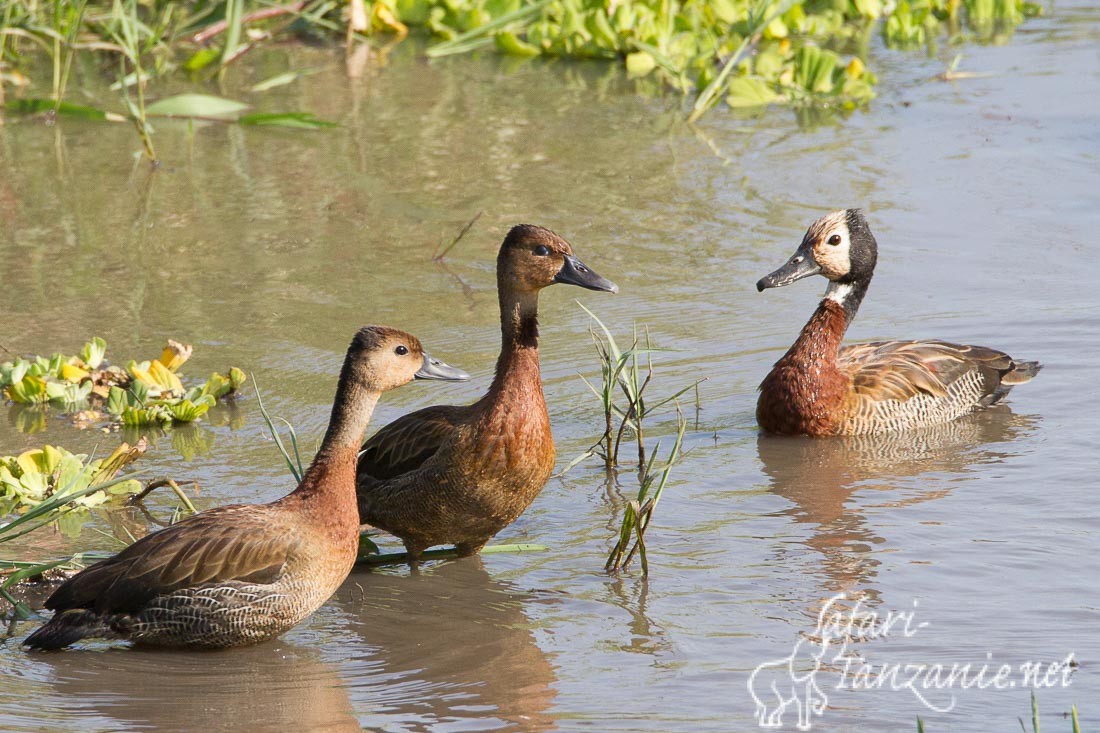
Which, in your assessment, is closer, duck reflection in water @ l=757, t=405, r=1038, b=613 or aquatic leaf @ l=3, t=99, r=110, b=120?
duck reflection in water @ l=757, t=405, r=1038, b=613

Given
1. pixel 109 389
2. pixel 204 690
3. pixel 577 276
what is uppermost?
pixel 577 276

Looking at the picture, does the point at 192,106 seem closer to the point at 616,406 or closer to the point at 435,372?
the point at 616,406

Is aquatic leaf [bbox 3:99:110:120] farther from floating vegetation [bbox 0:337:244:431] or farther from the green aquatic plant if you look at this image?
the green aquatic plant

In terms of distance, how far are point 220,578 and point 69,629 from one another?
0.55 metres

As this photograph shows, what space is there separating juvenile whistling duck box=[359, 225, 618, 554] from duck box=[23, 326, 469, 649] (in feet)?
1.78

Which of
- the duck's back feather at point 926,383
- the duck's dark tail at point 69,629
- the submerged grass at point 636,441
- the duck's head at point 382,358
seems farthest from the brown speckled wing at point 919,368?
the duck's dark tail at point 69,629

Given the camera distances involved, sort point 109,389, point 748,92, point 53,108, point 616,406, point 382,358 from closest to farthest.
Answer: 1. point 382,358
2. point 616,406
3. point 109,389
4. point 53,108
5. point 748,92

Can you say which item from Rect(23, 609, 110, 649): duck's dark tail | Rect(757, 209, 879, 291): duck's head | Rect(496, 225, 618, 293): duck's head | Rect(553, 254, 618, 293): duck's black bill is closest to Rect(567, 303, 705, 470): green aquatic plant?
Rect(553, 254, 618, 293): duck's black bill

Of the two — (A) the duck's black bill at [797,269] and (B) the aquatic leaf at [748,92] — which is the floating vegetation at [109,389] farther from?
(B) the aquatic leaf at [748,92]

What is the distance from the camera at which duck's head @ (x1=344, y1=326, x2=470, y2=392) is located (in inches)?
241

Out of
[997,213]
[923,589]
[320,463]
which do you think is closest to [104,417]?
[320,463]

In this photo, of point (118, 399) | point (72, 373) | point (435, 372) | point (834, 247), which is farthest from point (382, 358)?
point (834, 247)

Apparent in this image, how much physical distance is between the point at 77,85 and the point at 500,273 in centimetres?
798

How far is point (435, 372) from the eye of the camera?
6.34 metres
